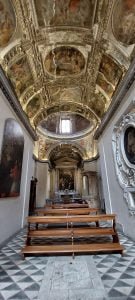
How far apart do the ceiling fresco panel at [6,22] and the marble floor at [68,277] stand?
6270 mm

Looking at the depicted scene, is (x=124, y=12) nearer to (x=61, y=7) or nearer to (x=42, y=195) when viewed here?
(x=61, y=7)

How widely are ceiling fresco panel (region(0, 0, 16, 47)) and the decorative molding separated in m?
4.63

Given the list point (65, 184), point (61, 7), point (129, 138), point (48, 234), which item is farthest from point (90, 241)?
point (65, 184)

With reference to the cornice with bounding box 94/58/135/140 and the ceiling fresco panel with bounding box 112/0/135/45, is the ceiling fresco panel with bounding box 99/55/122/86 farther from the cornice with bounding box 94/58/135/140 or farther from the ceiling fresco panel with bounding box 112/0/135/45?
the cornice with bounding box 94/58/135/140

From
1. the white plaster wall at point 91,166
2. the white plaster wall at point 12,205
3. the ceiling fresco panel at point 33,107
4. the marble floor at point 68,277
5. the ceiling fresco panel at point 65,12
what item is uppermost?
the ceiling fresco panel at point 65,12

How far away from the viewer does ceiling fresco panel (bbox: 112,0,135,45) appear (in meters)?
4.79

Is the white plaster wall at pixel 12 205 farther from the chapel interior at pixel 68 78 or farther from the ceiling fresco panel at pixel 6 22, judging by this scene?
the ceiling fresco panel at pixel 6 22

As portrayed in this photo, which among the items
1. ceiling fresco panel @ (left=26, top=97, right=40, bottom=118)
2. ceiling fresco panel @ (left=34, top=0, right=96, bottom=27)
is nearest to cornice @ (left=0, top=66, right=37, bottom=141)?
ceiling fresco panel @ (left=26, top=97, right=40, bottom=118)

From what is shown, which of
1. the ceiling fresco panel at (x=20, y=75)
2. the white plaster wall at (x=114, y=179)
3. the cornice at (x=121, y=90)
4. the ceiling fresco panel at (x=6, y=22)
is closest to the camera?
the ceiling fresco panel at (x=6, y=22)

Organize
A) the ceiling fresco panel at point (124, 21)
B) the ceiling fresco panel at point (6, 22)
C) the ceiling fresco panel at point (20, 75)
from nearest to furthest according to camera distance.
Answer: the ceiling fresco panel at point (6, 22), the ceiling fresco panel at point (124, 21), the ceiling fresco panel at point (20, 75)

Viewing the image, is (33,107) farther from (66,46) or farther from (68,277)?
(68,277)

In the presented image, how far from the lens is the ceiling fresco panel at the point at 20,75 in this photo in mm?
6430

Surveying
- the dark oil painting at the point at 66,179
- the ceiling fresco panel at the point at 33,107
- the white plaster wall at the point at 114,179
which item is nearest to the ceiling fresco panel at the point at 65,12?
the white plaster wall at the point at 114,179

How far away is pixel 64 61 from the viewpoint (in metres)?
7.43
